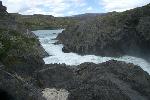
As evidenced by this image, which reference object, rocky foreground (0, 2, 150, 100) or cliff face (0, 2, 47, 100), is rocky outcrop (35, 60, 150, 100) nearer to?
rocky foreground (0, 2, 150, 100)

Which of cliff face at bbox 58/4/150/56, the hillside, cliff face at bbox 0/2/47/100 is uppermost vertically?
cliff face at bbox 0/2/47/100

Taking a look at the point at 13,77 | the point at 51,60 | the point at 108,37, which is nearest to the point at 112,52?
the point at 108,37

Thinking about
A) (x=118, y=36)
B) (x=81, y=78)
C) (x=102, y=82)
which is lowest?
(x=118, y=36)

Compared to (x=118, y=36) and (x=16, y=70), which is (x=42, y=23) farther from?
(x=16, y=70)

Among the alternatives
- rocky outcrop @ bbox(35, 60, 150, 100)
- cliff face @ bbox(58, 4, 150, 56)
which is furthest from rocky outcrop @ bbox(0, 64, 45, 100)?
cliff face @ bbox(58, 4, 150, 56)

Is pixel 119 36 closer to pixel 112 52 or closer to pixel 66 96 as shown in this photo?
pixel 112 52

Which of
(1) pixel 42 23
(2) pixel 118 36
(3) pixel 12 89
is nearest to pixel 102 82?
(3) pixel 12 89
